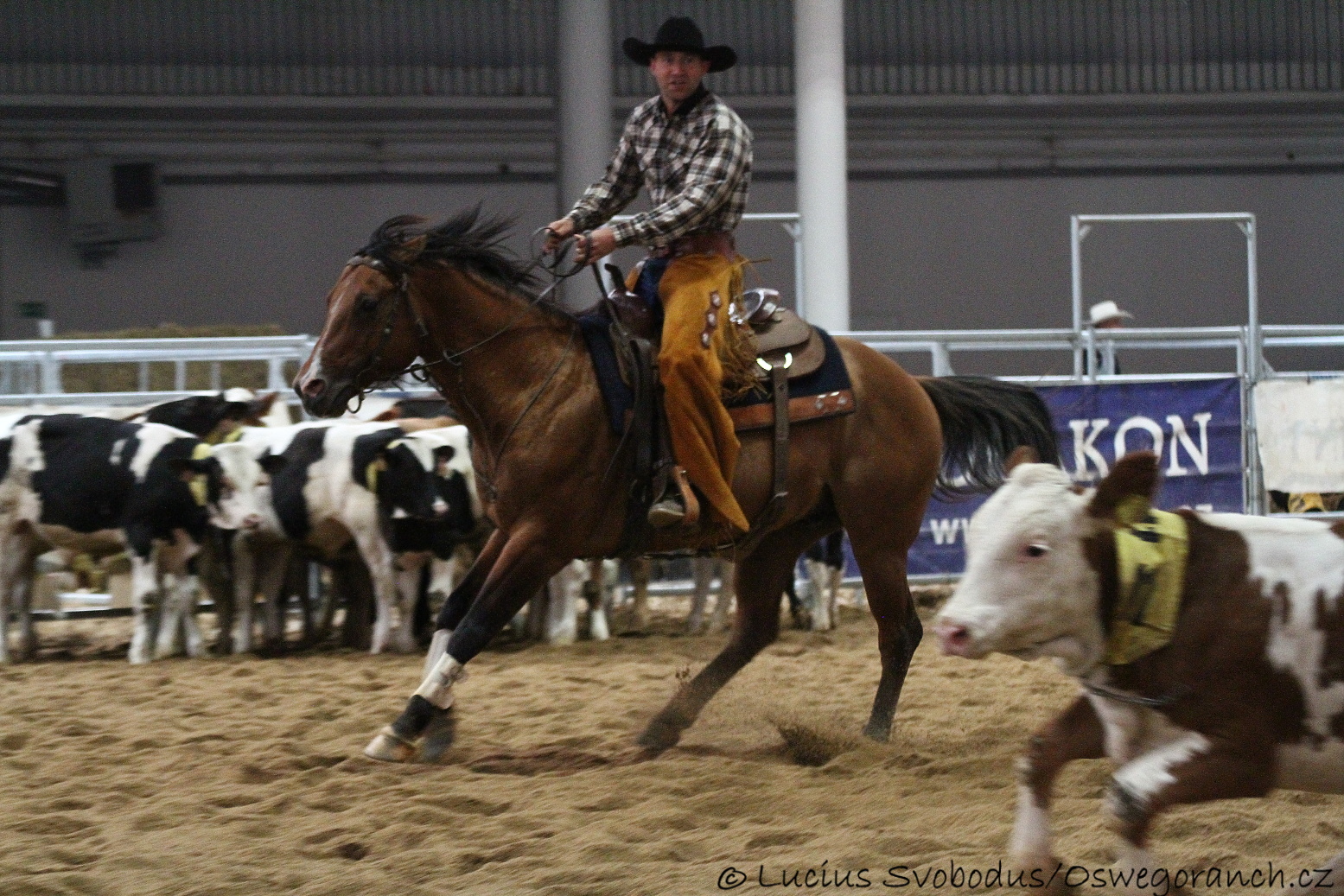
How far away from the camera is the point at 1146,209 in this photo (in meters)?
17.3

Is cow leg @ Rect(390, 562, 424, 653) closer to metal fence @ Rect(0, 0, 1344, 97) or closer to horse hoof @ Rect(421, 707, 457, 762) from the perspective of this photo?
horse hoof @ Rect(421, 707, 457, 762)

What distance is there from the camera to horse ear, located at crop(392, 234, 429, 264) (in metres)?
4.71

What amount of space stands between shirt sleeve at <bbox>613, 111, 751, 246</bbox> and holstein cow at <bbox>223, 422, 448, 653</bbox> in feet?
9.32

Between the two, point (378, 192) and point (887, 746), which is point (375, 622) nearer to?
point (887, 746)

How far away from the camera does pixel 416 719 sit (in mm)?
4484

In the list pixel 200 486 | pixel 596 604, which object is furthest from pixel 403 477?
pixel 596 604

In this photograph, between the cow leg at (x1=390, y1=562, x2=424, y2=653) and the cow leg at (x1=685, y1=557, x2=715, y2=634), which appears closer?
the cow leg at (x1=390, y1=562, x2=424, y2=653)

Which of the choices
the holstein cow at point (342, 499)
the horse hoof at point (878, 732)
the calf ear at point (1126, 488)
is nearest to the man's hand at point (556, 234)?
the horse hoof at point (878, 732)

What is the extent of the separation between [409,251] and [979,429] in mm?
2480

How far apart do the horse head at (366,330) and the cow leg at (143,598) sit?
3.09 m

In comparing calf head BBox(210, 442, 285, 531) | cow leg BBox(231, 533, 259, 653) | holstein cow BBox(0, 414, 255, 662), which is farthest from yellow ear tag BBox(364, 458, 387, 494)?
cow leg BBox(231, 533, 259, 653)

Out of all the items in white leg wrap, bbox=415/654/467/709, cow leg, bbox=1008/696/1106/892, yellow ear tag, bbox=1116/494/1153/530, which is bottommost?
white leg wrap, bbox=415/654/467/709

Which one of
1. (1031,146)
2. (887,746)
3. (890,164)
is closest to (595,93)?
(890,164)

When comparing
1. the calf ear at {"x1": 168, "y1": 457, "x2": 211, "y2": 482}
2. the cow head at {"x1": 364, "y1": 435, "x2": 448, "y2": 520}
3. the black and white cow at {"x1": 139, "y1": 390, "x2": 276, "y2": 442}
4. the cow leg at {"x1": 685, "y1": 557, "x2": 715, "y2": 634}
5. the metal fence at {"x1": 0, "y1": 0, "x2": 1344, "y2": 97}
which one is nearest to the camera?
the calf ear at {"x1": 168, "y1": 457, "x2": 211, "y2": 482}
